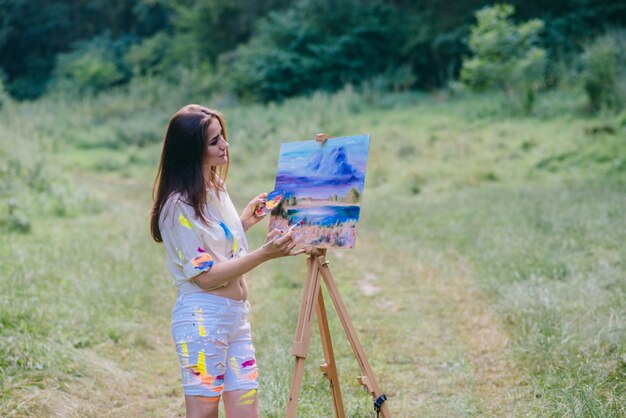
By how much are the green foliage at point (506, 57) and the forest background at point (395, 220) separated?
0.20 feet

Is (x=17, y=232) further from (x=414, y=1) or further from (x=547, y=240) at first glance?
(x=414, y=1)

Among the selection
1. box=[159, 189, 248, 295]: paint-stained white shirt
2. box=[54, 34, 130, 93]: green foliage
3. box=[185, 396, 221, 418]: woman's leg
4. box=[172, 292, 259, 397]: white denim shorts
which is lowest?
box=[54, 34, 130, 93]: green foliage

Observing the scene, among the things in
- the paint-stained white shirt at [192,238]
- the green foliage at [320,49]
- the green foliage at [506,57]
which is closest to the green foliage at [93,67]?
the green foliage at [320,49]

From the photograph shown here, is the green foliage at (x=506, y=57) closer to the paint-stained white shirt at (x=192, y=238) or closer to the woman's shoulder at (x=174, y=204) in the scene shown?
the paint-stained white shirt at (x=192, y=238)

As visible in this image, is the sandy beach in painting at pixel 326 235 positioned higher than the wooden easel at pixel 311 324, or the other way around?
the sandy beach in painting at pixel 326 235

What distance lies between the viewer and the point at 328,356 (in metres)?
3.52

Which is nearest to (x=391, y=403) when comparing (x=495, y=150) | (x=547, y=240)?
(x=547, y=240)

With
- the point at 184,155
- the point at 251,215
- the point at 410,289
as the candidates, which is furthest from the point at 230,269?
the point at 410,289

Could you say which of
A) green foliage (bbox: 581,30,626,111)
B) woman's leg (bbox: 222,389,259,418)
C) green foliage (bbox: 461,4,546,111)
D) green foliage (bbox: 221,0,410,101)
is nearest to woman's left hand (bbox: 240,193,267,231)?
woman's leg (bbox: 222,389,259,418)

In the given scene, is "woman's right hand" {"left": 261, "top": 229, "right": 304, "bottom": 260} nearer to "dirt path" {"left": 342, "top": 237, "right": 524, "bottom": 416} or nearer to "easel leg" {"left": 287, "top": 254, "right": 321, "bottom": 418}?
"easel leg" {"left": 287, "top": 254, "right": 321, "bottom": 418}

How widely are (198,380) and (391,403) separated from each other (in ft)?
5.88

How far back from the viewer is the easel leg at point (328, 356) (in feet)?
11.5

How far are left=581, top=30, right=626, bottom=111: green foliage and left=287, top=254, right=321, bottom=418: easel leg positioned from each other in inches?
482

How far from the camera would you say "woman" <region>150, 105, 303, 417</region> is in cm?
286
